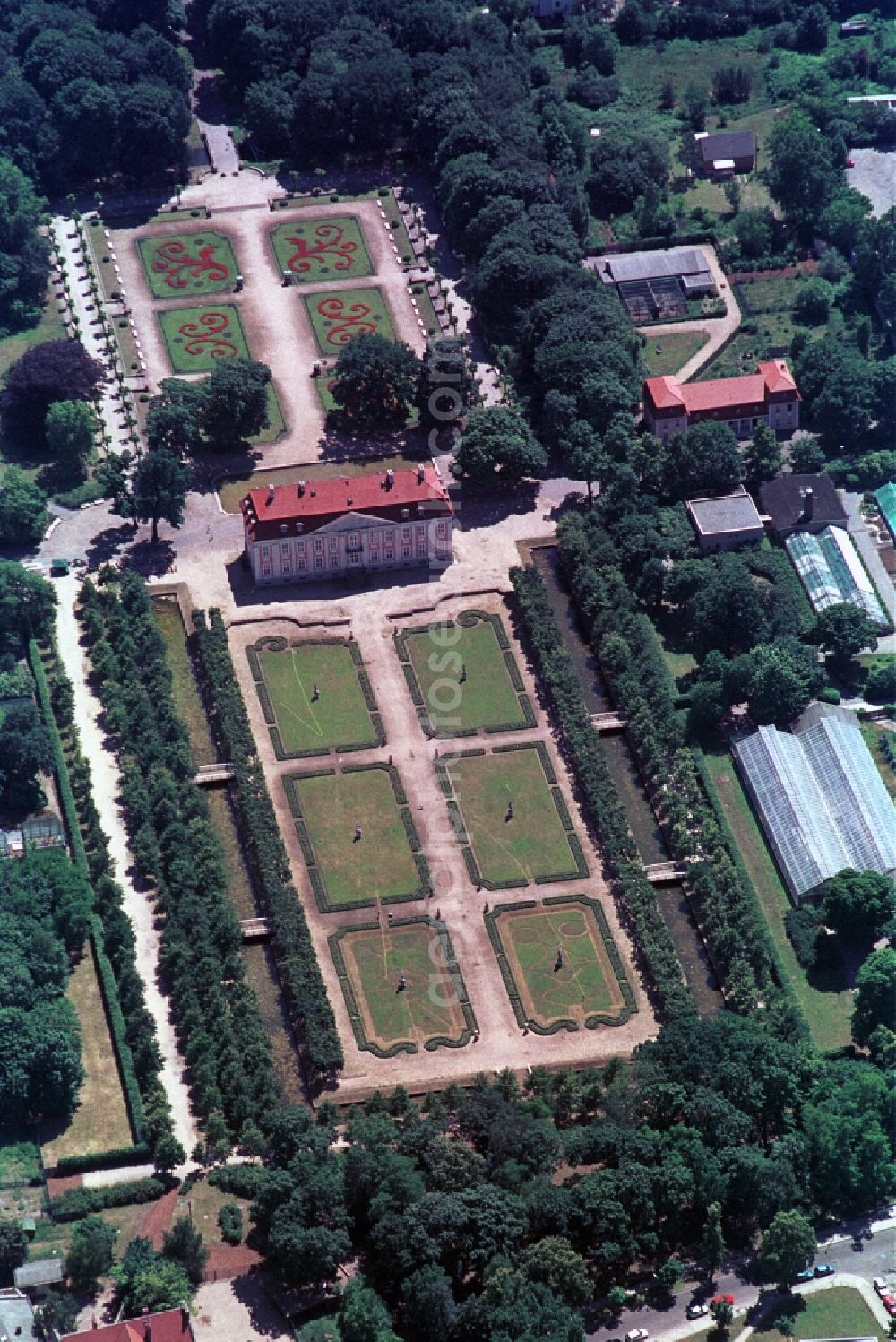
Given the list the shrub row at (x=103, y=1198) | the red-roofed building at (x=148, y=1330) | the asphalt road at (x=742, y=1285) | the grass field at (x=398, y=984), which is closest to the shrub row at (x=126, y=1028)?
the shrub row at (x=103, y=1198)

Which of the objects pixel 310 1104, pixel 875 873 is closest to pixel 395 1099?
pixel 310 1104

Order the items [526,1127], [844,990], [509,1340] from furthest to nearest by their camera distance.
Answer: [844,990], [526,1127], [509,1340]

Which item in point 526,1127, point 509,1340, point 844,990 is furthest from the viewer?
point 844,990

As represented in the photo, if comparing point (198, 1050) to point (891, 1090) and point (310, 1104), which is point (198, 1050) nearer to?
point (310, 1104)

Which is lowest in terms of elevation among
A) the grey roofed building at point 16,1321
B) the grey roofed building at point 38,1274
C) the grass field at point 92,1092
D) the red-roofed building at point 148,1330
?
the red-roofed building at point 148,1330

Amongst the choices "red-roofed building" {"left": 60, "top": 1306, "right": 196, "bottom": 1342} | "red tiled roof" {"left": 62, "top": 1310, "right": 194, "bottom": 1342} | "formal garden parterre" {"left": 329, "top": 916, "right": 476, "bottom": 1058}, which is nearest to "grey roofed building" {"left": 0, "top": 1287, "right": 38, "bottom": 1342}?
"red tiled roof" {"left": 62, "top": 1310, "right": 194, "bottom": 1342}

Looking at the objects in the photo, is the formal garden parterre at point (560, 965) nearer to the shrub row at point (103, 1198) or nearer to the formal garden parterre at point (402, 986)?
the formal garden parterre at point (402, 986)

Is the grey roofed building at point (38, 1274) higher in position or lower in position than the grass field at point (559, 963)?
lower
